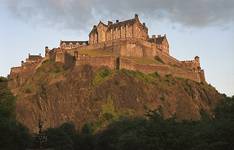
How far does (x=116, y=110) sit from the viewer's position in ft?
A: 384

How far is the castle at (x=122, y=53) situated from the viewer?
12900 cm

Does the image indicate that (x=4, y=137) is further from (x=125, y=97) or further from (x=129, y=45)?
(x=129, y=45)

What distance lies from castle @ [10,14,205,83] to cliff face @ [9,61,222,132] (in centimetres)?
251

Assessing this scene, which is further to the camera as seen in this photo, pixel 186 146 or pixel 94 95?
pixel 94 95

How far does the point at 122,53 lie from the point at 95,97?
1896cm

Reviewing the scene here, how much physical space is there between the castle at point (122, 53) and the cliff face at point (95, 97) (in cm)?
251

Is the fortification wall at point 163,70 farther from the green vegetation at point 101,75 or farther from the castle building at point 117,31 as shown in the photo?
the castle building at point 117,31

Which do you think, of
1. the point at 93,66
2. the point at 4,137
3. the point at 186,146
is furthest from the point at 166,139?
the point at 93,66

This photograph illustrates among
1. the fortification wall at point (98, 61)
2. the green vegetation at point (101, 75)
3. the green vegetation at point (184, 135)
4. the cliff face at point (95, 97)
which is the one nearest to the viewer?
the green vegetation at point (184, 135)

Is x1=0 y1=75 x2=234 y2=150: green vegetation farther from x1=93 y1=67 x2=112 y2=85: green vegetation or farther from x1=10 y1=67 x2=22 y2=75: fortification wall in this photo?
x1=10 y1=67 x2=22 y2=75: fortification wall

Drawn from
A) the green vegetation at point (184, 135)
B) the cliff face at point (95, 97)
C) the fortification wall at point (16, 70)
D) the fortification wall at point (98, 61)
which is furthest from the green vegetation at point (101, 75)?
the green vegetation at point (184, 135)

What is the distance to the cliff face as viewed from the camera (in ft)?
388

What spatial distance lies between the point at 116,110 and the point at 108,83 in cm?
820

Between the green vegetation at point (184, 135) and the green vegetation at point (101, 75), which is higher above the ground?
the green vegetation at point (101, 75)
